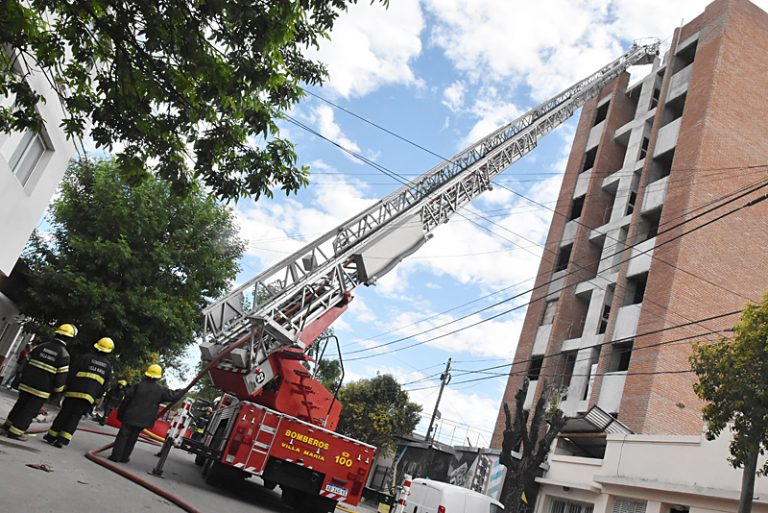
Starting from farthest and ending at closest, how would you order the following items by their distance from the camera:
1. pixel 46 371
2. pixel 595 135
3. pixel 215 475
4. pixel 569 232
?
pixel 595 135 → pixel 569 232 → pixel 215 475 → pixel 46 371

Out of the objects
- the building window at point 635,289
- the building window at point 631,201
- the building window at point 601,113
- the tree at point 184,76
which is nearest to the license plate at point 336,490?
the tree at point 184,76

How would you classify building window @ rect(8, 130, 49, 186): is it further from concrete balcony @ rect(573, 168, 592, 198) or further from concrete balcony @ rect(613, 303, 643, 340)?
concrete balcony @ rect(573, 168, 592, 198)

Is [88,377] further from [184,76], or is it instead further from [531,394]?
[531,394]

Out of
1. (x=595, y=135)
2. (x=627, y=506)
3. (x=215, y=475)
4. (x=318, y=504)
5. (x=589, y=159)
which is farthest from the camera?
(x=589, y=159)

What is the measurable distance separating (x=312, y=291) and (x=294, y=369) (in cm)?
154

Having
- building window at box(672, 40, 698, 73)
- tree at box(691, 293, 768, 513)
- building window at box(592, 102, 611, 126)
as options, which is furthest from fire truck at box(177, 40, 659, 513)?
building window at box(592, 102, 611, 126)

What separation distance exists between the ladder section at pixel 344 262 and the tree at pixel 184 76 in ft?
14.8

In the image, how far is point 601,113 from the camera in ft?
122

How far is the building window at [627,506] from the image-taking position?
54.8ft

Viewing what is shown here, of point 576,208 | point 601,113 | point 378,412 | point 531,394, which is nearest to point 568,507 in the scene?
point 531,394

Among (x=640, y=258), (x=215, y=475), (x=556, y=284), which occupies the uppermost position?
(x=640, y=258)

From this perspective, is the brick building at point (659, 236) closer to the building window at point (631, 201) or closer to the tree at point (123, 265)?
the building window at point (631, 201)

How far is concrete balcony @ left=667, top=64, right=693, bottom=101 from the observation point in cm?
3017

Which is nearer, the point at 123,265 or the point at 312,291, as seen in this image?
the point at 312,291
